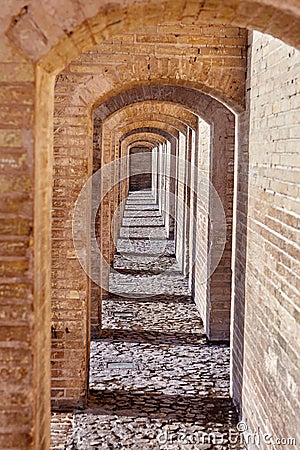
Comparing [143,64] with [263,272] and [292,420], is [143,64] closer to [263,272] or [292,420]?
[263,272]

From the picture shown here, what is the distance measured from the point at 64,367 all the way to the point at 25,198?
4.38m

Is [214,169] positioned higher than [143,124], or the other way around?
[143,124]

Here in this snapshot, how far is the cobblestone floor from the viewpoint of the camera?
671cm

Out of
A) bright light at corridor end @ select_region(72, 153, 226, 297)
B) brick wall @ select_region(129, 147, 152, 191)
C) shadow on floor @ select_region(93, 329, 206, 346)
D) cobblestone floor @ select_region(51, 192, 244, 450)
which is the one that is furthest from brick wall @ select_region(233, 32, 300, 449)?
brick wall @ select_region(129, 147, 152, 191)

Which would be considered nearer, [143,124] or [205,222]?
[205,222]

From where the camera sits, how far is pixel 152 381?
8375 mm

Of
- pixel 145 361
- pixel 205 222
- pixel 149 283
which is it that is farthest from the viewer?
pixel 149 283

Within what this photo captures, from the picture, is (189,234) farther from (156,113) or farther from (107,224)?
(156,113)

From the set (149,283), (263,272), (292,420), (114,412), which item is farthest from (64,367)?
(149,283)

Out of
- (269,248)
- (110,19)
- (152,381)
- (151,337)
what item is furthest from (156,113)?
(110,19)

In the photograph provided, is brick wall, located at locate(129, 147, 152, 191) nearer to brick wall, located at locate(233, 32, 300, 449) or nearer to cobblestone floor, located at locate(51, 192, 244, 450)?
cobblestone floor, located at locate(51, 192, 244, 450)

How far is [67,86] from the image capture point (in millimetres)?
7254

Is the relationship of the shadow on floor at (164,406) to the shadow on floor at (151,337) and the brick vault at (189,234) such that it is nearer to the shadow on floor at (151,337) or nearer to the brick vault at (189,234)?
the brick vault at (189,234)

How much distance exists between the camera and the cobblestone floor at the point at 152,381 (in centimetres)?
671
